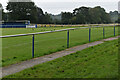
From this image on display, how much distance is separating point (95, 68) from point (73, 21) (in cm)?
8199

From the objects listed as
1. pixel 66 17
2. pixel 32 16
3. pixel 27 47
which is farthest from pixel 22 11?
→ pixel 27 47

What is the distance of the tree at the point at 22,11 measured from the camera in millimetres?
87062

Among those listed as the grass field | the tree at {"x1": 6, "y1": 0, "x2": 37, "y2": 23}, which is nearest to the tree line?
the tree at {"x1": 6, "y1": 0, "x2": 37, "y2": 23}

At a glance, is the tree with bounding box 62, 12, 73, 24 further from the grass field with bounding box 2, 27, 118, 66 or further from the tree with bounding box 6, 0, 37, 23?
the grass field with bounding box 2, 27, 118, 66

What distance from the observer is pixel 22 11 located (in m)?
89.1

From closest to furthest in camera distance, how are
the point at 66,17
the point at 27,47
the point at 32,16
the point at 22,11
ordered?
the point at 27,47 < the point at 32,16 < the point at 22,11 < the point at 66,17

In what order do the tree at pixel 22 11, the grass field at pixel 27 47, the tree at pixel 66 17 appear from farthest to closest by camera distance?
the tree at pixel 66 17 → the tree at pixel 22 11 → the grass field at pixel 27 47

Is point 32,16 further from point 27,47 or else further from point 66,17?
point 27,47

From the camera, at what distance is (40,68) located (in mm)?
6398

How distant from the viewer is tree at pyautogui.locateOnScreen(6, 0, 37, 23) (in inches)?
3428

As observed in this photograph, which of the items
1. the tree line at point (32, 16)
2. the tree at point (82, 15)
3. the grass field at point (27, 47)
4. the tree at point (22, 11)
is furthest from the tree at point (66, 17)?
the grass field at point (27, 47)

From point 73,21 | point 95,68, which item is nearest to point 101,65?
point 95,68

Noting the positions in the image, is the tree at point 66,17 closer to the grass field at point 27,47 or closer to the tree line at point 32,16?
the tree line at point 32,16

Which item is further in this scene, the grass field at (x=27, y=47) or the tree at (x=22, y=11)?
the tree at (x=22, y=11)
